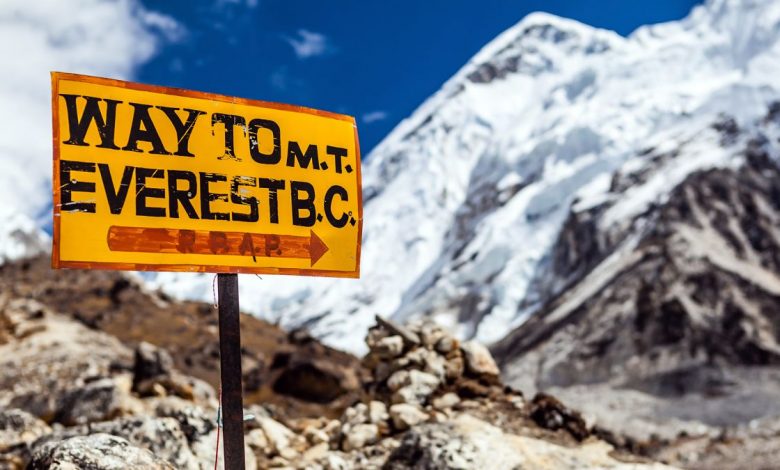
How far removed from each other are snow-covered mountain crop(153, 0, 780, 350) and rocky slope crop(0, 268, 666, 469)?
243ft

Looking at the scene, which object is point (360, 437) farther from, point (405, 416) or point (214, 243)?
point (214, 243)

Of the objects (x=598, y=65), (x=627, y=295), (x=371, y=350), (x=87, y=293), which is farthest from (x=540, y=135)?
(x=371, y=350)

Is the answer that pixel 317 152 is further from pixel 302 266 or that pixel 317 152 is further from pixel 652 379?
pixel 652 379

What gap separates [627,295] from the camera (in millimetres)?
66812

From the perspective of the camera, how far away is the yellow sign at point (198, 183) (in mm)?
4402

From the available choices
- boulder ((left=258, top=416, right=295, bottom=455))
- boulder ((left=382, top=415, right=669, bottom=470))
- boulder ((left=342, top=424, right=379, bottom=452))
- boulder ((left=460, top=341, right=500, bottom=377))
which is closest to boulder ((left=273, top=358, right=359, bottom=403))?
boulder ((left=460, top=341, right=500, bottom=377))

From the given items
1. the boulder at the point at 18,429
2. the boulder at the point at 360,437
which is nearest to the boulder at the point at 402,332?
the boulder at the point at 360,437

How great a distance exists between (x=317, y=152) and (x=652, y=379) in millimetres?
57431

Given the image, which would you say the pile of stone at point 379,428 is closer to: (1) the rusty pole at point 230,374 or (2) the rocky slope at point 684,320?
(1) the rusty pole at point 230,374

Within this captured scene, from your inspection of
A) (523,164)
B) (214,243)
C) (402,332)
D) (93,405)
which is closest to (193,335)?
(93,405)

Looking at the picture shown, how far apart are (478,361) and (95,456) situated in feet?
23.5

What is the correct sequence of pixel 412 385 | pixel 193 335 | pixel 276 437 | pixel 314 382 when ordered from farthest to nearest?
pixel 193 335
pixel 314 382
pixel 412 385
pixel 276 437

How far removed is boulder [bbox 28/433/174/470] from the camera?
4.66 meters

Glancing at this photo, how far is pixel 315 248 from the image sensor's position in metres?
5.06
